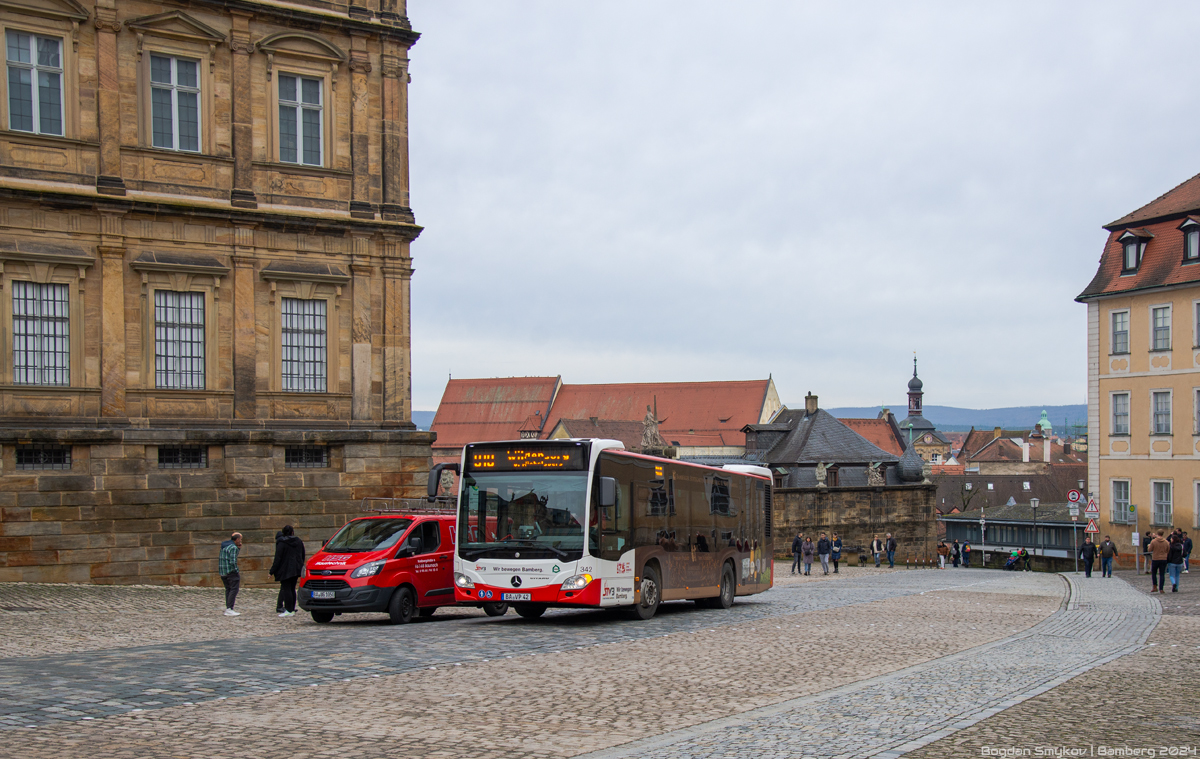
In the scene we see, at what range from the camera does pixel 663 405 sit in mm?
116438

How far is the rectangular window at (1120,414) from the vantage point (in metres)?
42.5

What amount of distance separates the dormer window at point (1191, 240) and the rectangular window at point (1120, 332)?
10.2ft

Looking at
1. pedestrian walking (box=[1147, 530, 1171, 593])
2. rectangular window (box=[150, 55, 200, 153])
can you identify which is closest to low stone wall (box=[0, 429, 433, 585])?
rectangular window (box=[150, 55, 200, 153])

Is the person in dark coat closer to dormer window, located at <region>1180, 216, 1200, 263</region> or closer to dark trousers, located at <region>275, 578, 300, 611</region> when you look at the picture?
dark trousers, located at <region>275, 578, 300, 611</region>

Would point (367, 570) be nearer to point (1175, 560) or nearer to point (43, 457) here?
point (43, 457)

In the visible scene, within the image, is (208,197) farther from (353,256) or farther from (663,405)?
(663,405)

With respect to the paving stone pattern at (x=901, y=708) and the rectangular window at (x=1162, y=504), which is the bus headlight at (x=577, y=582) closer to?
the paving stone pattern at (x=901, y=708)

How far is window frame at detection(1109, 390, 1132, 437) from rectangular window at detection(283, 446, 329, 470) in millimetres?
29783

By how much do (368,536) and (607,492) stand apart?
14.3 feet

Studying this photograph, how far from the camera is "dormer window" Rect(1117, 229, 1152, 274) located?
1645 inches

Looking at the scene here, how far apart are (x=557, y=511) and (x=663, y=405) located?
99743 mm

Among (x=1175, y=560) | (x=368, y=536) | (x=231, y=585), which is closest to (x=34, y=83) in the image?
(x=231, y=585)

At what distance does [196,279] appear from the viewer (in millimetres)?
25375

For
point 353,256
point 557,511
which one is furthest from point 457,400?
point 557,511
